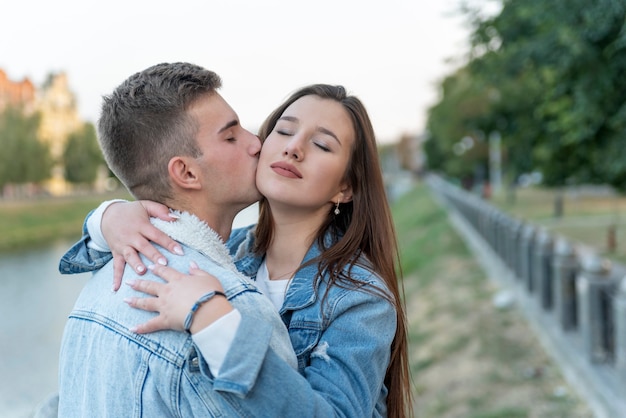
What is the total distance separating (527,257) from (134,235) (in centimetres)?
732

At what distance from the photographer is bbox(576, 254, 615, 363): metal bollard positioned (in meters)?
5.25

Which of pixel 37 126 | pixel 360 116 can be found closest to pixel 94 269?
pixel 360 116

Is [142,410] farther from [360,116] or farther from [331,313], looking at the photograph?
[360,116]

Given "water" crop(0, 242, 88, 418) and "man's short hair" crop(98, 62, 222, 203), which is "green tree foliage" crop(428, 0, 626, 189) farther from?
"water" crop(0, 242, 88, 418)

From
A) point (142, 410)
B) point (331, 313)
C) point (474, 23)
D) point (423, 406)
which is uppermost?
point (474, 23)

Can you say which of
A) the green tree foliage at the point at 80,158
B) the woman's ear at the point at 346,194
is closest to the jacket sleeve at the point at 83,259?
the woman's ear at the point at 346,194

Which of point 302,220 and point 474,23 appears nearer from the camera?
point 302,220

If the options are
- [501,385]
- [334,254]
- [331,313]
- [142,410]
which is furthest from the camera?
[501,385]

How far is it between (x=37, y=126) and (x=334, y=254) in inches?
1769

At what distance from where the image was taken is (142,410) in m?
1.64

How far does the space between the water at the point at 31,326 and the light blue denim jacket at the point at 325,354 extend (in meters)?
7.38

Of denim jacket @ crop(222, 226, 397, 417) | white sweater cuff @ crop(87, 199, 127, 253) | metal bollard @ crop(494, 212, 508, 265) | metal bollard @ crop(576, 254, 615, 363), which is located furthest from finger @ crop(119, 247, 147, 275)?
metal bollard @ crop(494, 212, 508, 265)

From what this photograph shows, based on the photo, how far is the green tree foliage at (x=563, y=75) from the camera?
3590 mm

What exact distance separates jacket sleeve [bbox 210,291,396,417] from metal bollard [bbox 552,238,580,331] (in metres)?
4.74
